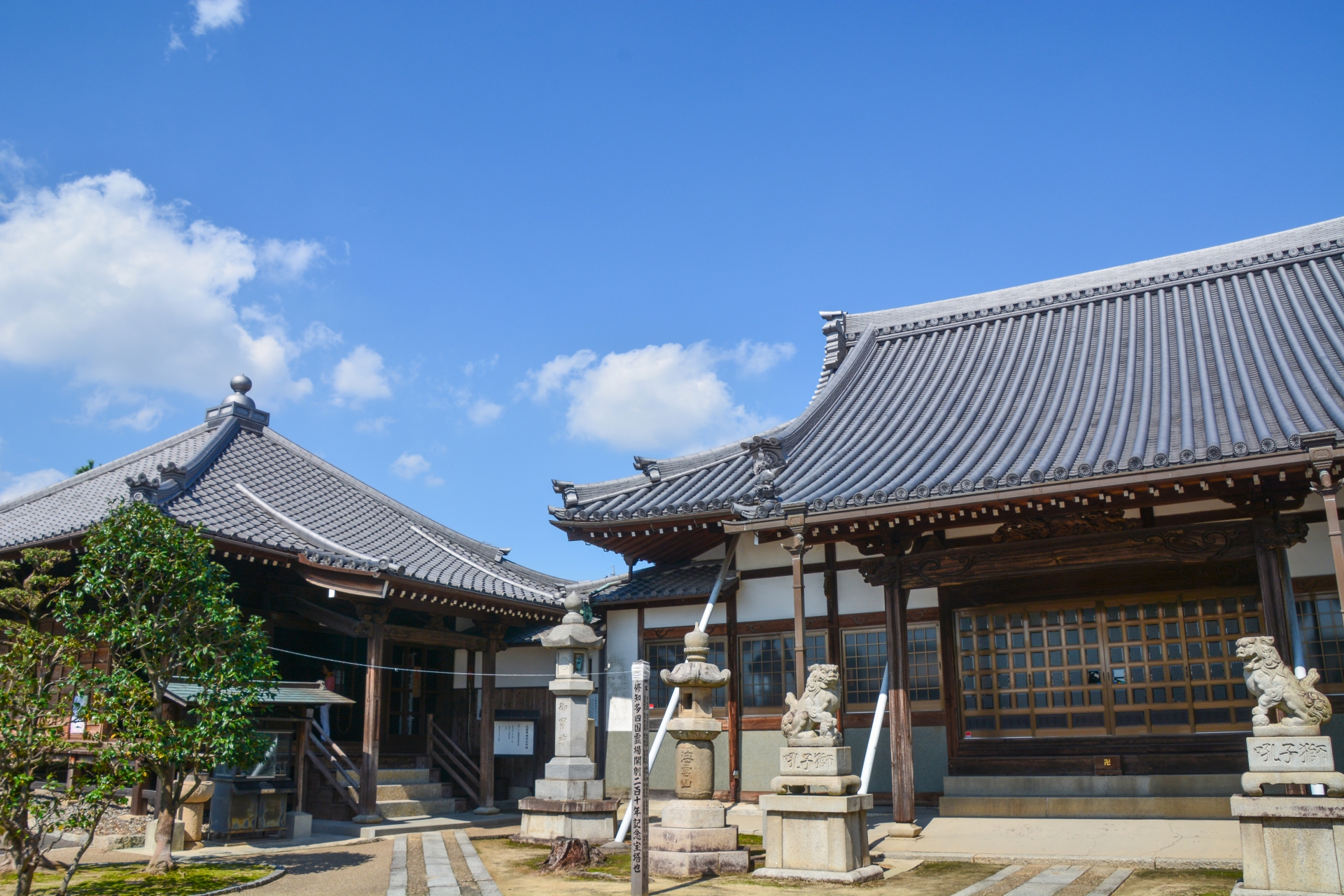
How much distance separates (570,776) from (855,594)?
5003 millimetres

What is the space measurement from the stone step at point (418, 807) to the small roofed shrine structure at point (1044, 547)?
2.90m

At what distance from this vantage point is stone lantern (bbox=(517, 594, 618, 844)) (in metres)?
12.8

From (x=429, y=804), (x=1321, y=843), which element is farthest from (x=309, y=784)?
(x=1321, y=843)

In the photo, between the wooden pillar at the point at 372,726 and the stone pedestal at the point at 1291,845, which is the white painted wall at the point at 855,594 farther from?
the wooden pillar at the point at 372,726

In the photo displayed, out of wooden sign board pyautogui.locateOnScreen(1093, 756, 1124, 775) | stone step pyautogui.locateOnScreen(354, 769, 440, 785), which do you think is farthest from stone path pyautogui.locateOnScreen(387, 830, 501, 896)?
wooden sign board pyautogui.locateOnScreen(1093, 756, 1124, 775)

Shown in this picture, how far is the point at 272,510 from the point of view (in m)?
16.7

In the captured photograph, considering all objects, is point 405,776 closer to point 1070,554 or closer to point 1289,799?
point 1070,554

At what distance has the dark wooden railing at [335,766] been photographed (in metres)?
15.2

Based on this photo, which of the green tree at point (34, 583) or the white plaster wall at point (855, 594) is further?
the white plaster wall at point (855, 594)

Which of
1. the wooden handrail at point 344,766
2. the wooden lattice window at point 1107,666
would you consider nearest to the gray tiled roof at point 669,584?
the wooden lattice window at point 1107,666

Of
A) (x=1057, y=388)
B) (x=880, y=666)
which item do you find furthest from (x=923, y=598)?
(x=1057, y=388)

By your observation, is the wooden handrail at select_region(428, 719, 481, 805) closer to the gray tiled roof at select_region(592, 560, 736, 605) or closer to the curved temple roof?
the curved temple roof

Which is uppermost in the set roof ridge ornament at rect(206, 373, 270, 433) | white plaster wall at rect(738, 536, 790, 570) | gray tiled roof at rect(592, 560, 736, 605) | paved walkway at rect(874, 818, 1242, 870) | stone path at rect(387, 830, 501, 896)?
roof ridge ornament at rect(206, 373, 270, 433)

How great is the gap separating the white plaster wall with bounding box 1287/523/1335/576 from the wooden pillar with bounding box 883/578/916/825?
464 cm
